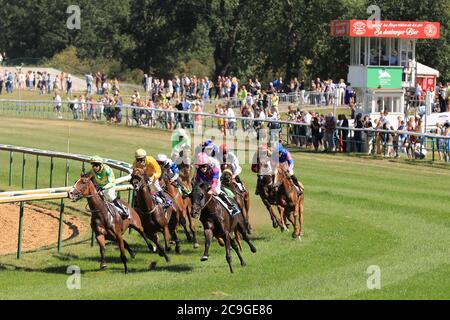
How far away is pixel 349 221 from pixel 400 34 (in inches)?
885

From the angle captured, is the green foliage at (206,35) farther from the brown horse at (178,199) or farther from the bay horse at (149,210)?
the bay horse at (149,210)

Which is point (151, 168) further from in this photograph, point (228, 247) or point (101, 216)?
point (228, 247)

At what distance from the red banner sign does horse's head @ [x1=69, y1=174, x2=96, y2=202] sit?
26161 millimetres

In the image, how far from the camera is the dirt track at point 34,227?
19266 millimetres

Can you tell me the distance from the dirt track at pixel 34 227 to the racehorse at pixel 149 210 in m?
2.81

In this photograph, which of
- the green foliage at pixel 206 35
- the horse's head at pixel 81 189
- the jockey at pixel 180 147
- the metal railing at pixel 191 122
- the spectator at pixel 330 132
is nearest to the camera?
the horse's head at pixel 81 189

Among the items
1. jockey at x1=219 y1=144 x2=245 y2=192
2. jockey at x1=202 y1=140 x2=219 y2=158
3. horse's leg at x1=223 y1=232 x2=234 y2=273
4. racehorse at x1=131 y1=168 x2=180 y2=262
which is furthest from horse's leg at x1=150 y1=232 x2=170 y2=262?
jockey at x1=219 y1=144 x2=245 y2=192

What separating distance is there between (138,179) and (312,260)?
305 centimetres

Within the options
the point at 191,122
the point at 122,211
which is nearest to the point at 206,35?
the point at 191,122

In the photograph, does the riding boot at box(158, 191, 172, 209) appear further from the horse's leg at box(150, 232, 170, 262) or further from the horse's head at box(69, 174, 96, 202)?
the horse's head at box(69, 174, 96, 202)

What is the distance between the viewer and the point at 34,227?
68.8 feet

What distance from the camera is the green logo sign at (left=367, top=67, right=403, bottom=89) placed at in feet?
133

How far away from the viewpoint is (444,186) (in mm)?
25875

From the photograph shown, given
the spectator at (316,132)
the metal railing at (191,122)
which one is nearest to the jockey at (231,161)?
the metal railing at (191,122)
